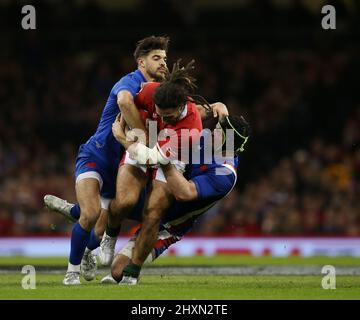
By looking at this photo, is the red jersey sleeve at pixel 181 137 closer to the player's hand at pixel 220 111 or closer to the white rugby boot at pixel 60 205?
the player's hand at pixel 220 111

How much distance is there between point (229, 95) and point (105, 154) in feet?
35.8

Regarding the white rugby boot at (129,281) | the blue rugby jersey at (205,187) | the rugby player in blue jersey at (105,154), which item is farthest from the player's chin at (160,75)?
the white rugby boot at (129,281)

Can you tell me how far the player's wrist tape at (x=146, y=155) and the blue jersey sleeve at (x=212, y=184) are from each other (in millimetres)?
541

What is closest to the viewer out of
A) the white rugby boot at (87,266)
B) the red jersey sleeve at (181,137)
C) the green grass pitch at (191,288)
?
the green grass pitch at (191,288)

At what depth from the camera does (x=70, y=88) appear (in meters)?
23.1

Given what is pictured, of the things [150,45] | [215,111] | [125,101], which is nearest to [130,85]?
[125,101]

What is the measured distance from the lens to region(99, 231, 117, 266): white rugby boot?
11.4 meters

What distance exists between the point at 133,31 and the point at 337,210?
7.27m

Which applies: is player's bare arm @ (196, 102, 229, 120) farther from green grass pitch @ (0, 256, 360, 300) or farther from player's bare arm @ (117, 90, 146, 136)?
green grass pitch @ (0, 256, 360, 300)

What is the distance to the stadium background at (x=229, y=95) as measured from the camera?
19844mm

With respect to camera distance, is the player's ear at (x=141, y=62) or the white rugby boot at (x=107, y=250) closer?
the white rugby boot at (x=107, y=250)
